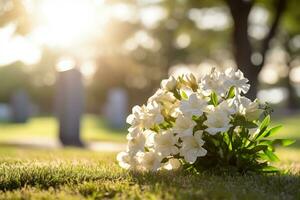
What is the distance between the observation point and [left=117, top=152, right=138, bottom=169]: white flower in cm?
706

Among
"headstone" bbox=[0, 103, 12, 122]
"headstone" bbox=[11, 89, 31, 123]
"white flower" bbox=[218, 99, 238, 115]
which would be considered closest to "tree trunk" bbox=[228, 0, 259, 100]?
"headstone" bbox=[11, 89, 31, 123]

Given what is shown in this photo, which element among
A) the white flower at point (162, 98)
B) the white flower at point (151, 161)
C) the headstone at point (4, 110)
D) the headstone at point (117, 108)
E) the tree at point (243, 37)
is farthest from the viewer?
the headstone at point (4, 110)

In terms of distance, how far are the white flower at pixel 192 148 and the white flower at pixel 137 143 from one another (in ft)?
1.72

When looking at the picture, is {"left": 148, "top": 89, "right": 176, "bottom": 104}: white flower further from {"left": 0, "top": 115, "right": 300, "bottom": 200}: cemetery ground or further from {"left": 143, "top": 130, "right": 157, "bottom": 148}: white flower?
{"left": 0, "top": 115, "right": 300, "bottom": 200}: cemetery ground

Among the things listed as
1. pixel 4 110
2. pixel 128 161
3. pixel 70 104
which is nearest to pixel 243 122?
pixel 128 161

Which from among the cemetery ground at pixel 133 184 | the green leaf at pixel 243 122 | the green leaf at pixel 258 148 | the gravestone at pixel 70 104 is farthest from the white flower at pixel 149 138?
the gravestone at pixel 70 104

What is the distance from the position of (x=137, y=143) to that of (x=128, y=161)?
0.25m

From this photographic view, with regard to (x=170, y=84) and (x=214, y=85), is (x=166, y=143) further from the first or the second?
(x=214, y=85)

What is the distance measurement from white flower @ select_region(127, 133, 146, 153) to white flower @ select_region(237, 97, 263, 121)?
1168 mm


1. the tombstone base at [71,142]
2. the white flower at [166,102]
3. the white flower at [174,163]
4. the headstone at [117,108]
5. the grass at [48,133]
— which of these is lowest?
the white flower at [174,163]

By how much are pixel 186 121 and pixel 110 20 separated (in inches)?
1718

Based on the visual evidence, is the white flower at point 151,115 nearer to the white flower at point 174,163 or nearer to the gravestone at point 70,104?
the white flower at point 174,163

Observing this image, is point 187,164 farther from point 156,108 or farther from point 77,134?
point 77,134

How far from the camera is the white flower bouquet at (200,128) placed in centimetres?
671
